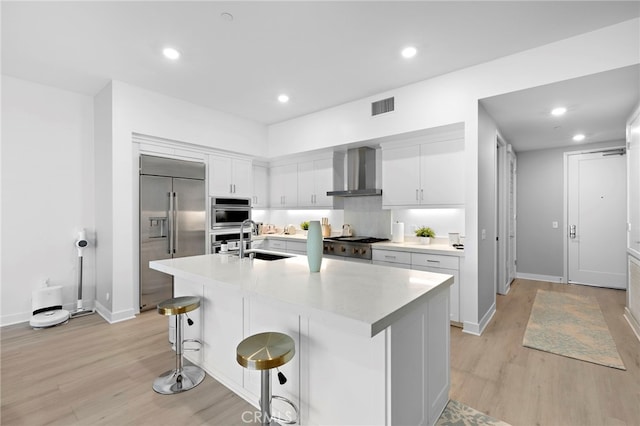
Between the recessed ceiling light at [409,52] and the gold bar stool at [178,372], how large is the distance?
118 inches

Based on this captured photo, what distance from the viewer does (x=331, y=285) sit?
5.74 ft

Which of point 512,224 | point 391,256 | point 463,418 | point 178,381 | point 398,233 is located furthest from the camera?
point 512,224

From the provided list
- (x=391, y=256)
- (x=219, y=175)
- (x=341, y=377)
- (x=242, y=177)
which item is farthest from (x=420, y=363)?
(x=242, y=177)

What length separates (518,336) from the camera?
10.6ft

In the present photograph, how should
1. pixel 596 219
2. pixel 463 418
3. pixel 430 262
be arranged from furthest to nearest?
pixel 596 219
pixel 430 262
pixel 463 418

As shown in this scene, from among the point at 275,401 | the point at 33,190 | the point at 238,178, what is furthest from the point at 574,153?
the point at 33,190

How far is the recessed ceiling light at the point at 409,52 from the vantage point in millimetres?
2934

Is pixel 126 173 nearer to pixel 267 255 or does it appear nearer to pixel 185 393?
pixel 267 255

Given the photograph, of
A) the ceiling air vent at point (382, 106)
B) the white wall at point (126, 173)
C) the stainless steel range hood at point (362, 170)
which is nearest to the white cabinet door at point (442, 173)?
the ceiling air vent at point (382, 106)

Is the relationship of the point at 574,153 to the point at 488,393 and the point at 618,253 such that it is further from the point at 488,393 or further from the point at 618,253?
the point at 488,393

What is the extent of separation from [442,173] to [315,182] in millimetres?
2207

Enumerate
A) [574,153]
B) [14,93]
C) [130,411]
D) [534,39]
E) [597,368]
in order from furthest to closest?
1. [574,153]
2. [14,93]
3. [534,39]
4. [597,368]
5. [130,411]

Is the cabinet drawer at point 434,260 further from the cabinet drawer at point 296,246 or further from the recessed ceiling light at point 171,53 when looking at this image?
the recessed ceiling light at point 171,53

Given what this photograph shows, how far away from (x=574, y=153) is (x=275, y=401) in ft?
21.2
